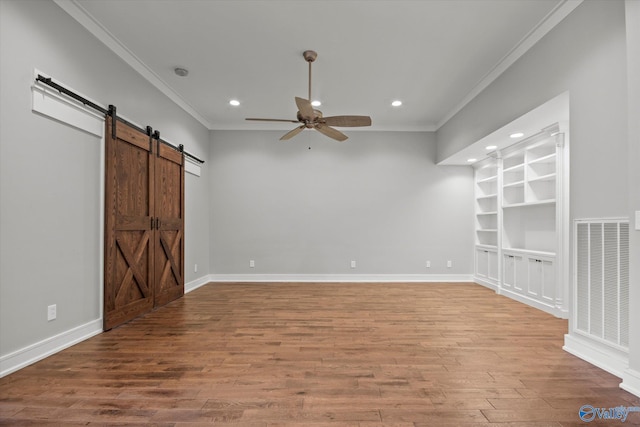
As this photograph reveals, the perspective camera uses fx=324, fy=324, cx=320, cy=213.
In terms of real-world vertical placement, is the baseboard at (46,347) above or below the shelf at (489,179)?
below

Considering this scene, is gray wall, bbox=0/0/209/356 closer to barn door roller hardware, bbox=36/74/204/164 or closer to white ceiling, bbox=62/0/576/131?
barn door roller hardware, bbox=36/74/204/164

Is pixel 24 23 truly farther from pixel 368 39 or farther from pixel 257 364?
pixel 257 364

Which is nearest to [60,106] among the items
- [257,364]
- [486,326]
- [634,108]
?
[257,364]

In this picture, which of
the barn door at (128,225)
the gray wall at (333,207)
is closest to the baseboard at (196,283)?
the gray wall at (333,207)

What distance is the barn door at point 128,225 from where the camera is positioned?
3346 millimetres

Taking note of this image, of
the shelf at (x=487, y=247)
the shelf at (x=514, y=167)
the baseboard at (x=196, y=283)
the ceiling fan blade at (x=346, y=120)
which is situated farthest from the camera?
the shelf at (x=487, y=247)

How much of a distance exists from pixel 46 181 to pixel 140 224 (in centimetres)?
131

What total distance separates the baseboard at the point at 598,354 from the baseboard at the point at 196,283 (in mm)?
4995

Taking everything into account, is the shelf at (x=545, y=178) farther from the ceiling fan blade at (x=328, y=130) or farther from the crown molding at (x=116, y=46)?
the crown molding at (x=116, y=46)

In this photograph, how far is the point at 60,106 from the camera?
281 centimetres

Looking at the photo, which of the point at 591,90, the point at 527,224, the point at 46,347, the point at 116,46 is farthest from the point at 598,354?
the point at 116,46

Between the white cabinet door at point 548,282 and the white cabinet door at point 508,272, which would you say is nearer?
the white cabinet door at point 548,282

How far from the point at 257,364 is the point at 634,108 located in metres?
3.19

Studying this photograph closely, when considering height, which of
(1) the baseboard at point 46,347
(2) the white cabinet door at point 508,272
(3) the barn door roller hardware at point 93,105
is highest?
(3) the barn door roller hardware at point 93,105
